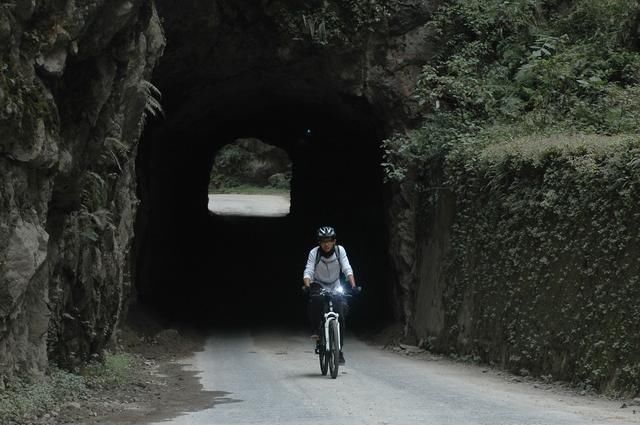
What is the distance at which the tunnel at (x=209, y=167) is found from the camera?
72.5 ft

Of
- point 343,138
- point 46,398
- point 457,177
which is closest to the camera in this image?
point 46,398

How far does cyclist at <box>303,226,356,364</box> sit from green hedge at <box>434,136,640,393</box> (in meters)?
2.78

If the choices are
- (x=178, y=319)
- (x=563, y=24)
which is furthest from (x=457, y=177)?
(x=178, y=319)

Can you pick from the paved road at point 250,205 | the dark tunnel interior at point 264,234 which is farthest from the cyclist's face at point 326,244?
the paved road at point 250,205

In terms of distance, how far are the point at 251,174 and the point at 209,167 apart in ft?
78.2

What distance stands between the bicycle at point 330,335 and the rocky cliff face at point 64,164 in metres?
3.01

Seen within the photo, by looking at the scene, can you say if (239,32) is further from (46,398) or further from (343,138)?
(46,398)

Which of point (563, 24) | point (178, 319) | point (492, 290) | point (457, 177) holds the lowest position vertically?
point (178, 319)

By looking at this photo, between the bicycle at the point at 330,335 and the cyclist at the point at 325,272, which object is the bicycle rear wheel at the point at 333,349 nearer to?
the bicycle at the point at 330,335

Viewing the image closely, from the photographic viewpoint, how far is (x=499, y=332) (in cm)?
1508

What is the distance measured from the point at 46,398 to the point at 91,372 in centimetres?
→ 309

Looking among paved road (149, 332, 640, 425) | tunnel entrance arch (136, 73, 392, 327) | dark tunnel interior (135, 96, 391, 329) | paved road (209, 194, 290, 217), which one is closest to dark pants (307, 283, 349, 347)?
paved road (149, 332, 640, 425)

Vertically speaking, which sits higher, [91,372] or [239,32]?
[239,32]

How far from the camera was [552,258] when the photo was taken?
13312mm
